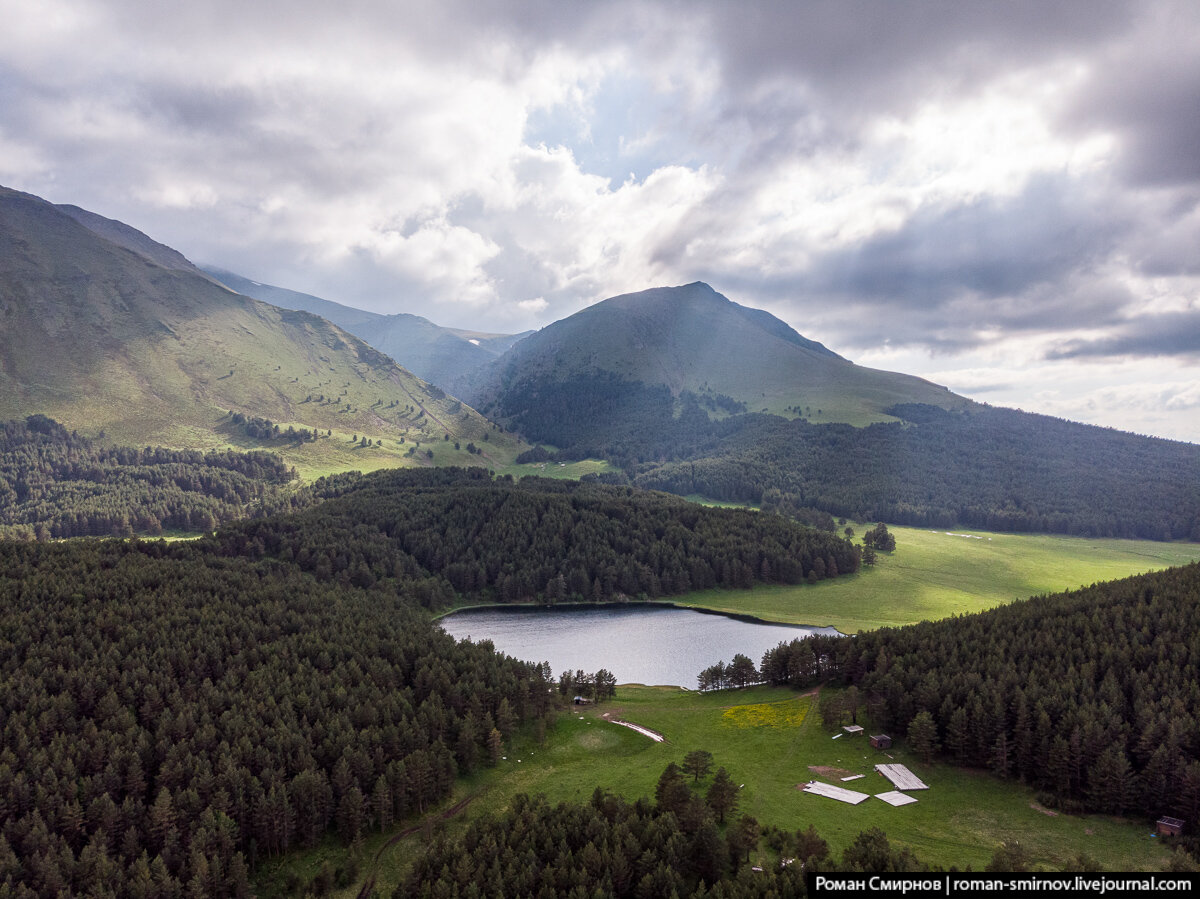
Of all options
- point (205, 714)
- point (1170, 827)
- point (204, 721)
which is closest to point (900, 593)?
point (1170, 827)

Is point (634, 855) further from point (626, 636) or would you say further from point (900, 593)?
point (900, 593)

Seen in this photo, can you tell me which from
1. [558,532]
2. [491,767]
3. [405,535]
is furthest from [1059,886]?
[405,535]

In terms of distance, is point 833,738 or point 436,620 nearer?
point 833,738

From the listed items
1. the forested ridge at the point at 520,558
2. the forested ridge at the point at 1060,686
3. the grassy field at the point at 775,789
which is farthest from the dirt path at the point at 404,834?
the forested ridge at the point at 520,558

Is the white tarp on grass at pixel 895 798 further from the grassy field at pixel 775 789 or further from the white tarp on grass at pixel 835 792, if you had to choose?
the white tarp on grass at pixel 835 792

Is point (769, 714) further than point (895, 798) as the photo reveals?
Yes

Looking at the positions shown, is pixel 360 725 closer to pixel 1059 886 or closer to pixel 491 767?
pixel 491 767
